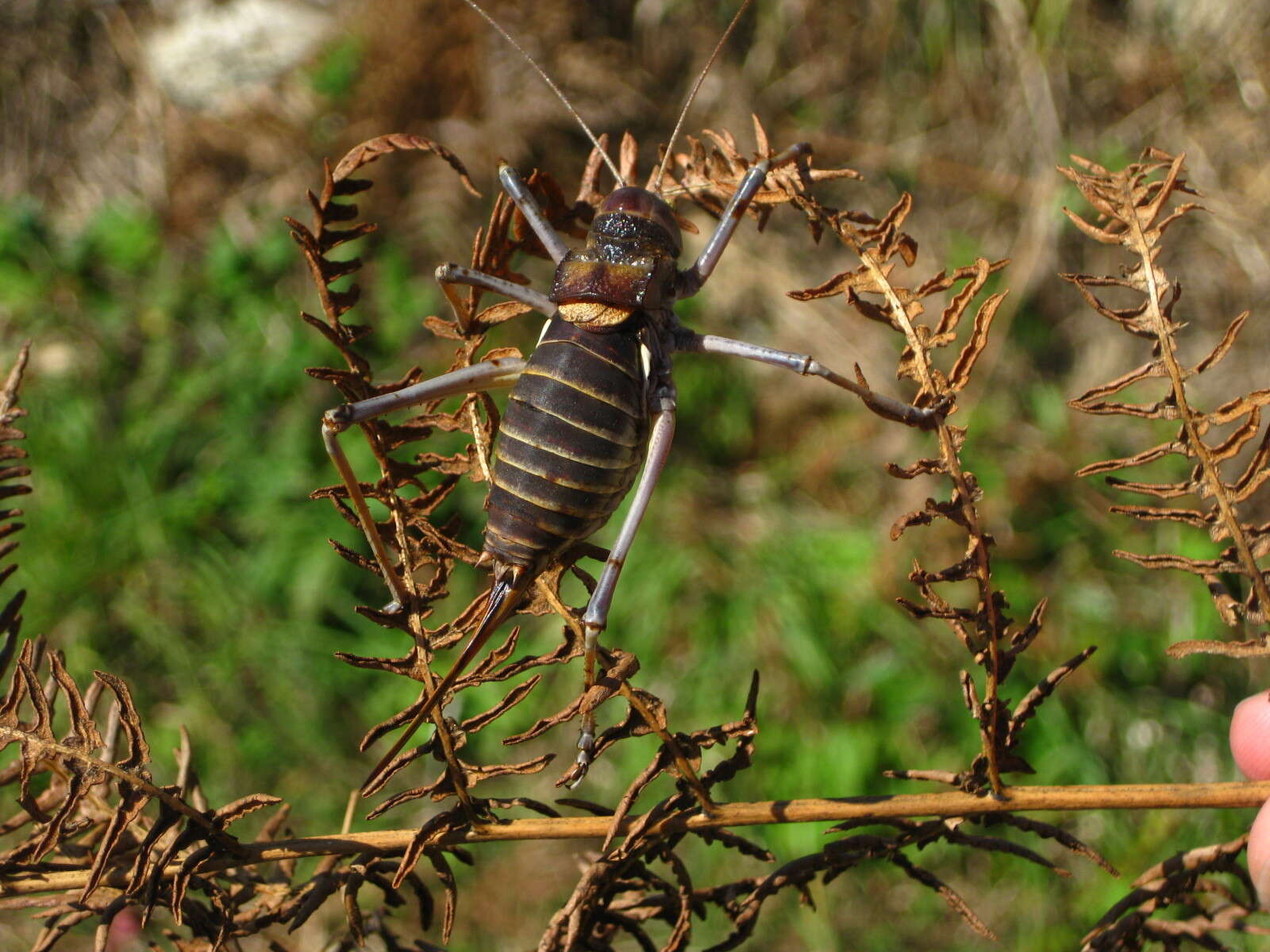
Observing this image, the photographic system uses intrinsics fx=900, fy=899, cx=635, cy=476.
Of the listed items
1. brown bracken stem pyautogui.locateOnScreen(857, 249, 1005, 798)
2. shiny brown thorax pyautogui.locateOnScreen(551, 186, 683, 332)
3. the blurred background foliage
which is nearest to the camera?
brown bracken stem pyautogui.locateOnScreen(857, 249, 1005, 798)

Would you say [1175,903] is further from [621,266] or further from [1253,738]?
[621,266]

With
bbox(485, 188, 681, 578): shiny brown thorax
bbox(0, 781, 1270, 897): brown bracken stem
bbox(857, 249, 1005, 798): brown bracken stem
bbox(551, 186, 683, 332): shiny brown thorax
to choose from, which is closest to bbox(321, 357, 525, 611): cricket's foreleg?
bbox(485, 188, 681, 578): shiny brown thorax

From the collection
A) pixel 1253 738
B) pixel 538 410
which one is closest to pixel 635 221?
pixel 538 410

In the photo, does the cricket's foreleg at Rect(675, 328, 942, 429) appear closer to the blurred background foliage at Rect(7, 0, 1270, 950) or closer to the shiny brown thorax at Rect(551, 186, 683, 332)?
the shiny brown thorax at Rect(551, 186, 683, 332)

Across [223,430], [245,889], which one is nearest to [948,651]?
[245,889]

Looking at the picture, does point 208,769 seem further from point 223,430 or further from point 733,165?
point 733,165

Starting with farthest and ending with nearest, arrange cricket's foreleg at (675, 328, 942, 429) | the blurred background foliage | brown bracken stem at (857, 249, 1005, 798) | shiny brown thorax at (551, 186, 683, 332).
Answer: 1. the blurred background foliage
2. shiny brown thorax at (551, 186, 683, 332)
3. cricket's foreleg at (675, 328, 942, 429)
4. brown bracken stem at (857, 249, 1005, 798)
